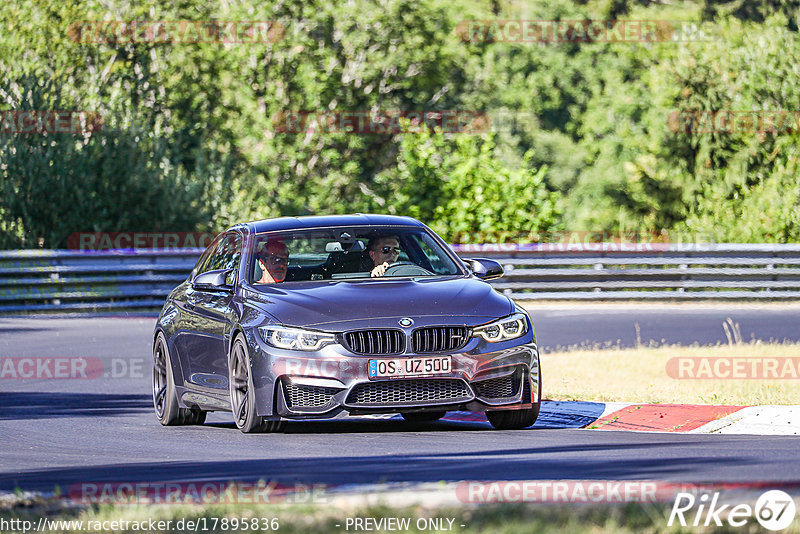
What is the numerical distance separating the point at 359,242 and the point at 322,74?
107 ft

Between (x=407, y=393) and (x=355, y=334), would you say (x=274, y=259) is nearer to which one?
(x=355, y=334)

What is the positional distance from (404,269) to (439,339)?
4.19ft

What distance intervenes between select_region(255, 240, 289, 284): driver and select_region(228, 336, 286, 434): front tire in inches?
24.9

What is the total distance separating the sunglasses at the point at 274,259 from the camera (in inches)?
436

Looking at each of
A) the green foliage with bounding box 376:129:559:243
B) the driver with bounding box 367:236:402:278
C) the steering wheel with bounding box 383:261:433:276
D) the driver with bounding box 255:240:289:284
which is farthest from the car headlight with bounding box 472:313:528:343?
the green foliage with bounding box 376:129:559:243

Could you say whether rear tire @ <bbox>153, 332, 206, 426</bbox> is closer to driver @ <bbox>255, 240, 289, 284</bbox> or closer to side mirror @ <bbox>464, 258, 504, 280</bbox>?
driver @ <bbox>255, 240, 289, 284</bbox>

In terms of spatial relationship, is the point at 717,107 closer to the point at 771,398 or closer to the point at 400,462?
the point at 771,398

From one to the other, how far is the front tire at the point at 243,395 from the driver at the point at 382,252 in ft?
4.02

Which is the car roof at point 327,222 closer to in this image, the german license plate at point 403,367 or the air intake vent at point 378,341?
the air intake vent at point 378,341

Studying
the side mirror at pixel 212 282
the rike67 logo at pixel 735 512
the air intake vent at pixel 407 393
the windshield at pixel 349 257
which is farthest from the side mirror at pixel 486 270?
the rike67 logo at pixel 735 512

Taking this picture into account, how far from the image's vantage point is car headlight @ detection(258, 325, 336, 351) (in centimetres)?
984

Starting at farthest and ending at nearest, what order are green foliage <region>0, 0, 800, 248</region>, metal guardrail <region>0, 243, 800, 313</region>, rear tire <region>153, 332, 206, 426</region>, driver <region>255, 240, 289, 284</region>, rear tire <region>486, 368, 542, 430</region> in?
green foliage <region>0, 0, 800, 248</region> < metal guardrail <region>0, 243, 800, 313</region> < rear tire <region>153, 332, 206, 426</region> < driver <region>255, 240, 289, 284</region> < rear tire <region>486, 368, 542, 430</region>

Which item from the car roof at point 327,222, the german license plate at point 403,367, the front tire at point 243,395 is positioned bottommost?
the front tire at point 243,395

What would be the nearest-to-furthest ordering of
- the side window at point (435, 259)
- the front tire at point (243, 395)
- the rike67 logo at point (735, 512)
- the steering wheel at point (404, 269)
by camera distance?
the rike67 logo at point (735, 512), the front tire at point (243, 395), the steering wheel at point (404, 269), the side window at point (435, 259)
